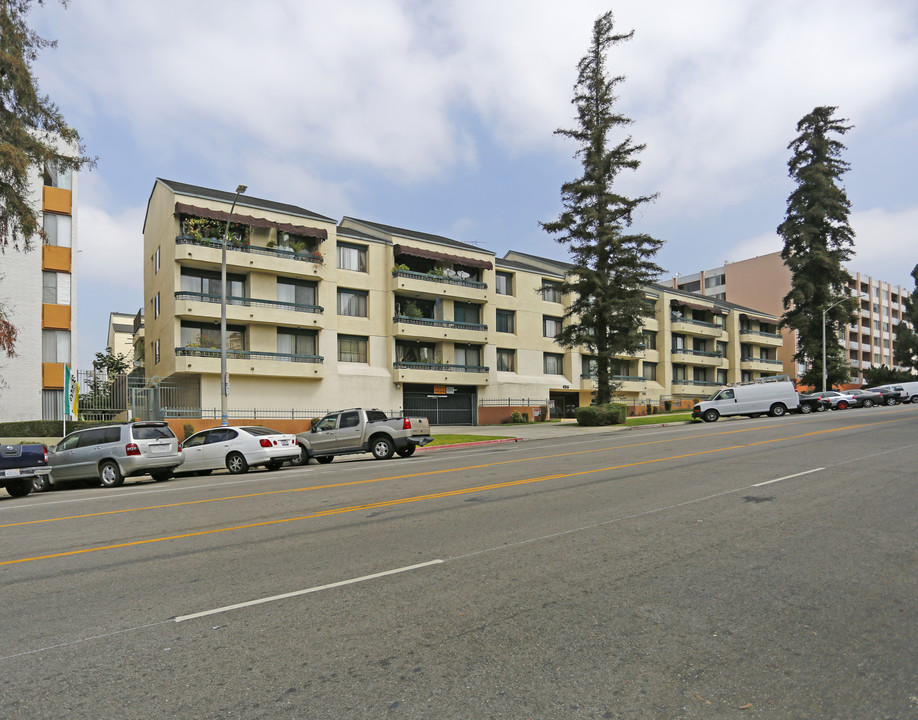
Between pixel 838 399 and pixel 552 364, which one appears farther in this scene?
pixel 552 364

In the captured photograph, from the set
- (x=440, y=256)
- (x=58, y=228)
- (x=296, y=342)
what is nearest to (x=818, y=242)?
(x=440, y=256)

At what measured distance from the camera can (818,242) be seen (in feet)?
183

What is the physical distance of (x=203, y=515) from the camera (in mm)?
10492

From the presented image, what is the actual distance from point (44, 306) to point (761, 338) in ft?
228

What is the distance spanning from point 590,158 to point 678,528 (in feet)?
118

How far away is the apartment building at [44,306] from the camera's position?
101 ft

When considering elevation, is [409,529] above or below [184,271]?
below

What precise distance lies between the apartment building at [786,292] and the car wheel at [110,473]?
79950 mm

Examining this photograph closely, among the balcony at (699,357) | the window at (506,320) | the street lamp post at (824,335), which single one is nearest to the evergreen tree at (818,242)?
the street lamp post at (824,335)

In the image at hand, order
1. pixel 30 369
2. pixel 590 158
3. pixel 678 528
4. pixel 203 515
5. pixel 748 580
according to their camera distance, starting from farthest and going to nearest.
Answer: pixel 590 158 → pixel 30 369 → pixel 203 515 → pixel 678 528 → pixel 748 580

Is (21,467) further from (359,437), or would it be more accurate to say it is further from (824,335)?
(824,335)

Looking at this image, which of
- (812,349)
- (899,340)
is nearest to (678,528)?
(812,349)

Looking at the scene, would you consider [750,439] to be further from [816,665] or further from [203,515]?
[816,665]

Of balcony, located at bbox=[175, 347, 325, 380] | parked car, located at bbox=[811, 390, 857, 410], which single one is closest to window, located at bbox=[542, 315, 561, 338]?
parked car, located at bbox=[811, 390, 857, 410]
